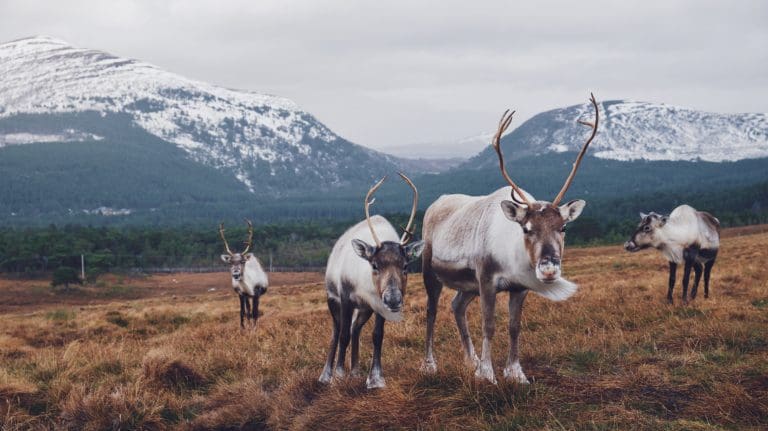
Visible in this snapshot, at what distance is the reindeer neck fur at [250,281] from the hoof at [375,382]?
11.6 meters

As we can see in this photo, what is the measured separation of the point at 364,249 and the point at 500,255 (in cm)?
165

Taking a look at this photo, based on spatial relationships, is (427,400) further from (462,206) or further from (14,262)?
(14,262)

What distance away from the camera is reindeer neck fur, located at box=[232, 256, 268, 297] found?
739 inches

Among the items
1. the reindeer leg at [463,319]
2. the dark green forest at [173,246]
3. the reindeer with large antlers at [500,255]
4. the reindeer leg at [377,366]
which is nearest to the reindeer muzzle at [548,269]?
the reindeer with large antlers at [500,255]

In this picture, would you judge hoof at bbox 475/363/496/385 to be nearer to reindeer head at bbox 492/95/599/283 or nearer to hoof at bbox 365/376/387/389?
hoof at bbox 365/376/387/389

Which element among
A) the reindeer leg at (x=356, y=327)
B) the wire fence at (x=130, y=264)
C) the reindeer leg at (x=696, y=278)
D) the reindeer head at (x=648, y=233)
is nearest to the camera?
the reindeer leg at (x=356, y=327)

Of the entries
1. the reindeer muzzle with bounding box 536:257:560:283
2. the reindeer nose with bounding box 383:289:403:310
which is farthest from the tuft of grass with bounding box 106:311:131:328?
the reindeer muzzle with bounding box 536:257:560:283

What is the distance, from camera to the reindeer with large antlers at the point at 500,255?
681 centimetres

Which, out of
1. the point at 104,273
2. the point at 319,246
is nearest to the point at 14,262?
the point at 104,273

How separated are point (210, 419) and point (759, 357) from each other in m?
6.79

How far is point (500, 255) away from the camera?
728 centimetres

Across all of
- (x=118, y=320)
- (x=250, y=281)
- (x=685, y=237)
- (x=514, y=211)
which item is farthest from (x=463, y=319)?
(x=118, y=320)

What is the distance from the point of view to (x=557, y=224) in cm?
678

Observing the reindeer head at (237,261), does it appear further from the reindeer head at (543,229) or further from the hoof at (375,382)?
the reindeer head at (543,229)
